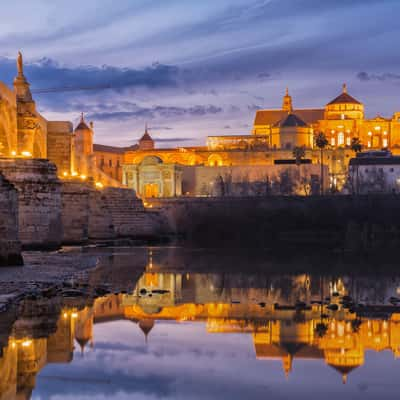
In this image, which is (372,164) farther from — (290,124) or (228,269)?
(228,269)

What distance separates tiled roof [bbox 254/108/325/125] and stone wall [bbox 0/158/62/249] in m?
79.2

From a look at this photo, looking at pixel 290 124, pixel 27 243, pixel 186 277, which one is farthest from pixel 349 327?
pixel 290 124

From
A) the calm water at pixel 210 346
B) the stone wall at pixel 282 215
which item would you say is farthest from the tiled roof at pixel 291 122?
the calm water at pixel 210 346

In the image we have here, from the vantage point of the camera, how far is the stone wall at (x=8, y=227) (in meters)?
18.9

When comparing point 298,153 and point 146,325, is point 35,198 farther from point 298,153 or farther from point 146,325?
point 298,153

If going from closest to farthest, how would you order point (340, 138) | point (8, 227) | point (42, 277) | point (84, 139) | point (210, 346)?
point (210, 346)
point (42, 277)
point (8, 227)
point (84, 139)
point (340, 138)

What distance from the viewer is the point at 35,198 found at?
2762cm

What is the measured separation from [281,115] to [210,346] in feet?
319

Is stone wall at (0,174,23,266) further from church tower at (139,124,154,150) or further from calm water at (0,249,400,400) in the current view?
church tower at (139,124,154,150)

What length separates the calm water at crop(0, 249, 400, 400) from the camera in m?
8.56

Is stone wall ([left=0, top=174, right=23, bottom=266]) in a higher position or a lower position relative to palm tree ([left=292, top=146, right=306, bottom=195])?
lower

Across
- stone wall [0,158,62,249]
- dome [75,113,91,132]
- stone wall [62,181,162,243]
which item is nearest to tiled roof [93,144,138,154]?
dome [75,113,91,132]

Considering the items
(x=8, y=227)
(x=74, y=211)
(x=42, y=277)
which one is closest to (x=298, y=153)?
(x=74, y=211)

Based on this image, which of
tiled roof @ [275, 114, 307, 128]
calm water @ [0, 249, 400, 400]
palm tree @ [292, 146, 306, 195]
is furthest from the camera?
tiled roof @ [275, 114, 307, 128]
